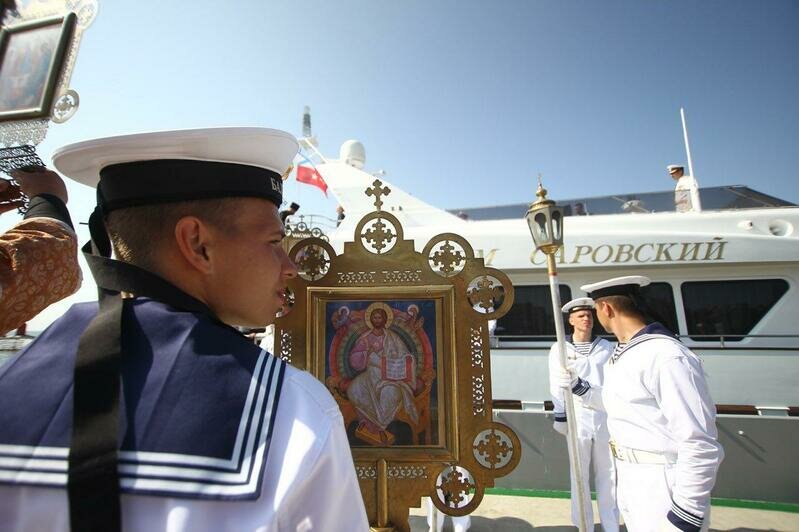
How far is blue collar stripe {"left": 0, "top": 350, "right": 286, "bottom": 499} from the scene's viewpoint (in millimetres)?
586

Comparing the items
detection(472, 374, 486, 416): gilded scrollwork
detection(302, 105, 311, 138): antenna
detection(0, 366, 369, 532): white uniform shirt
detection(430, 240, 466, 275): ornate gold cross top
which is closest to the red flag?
detection(302, 105, 311, 138): antenna

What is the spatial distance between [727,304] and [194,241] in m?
6.94

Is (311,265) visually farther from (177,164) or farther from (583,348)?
(583,348)

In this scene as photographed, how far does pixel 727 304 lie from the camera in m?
5.67

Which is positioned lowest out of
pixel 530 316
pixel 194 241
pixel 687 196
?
pixel 194 241

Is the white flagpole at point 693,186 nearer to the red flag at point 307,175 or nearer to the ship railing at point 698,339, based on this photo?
the ship railing at point 698,339

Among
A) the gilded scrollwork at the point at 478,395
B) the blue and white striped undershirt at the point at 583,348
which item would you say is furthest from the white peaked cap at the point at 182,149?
the blue and white striped undershirt at the point at 583,348

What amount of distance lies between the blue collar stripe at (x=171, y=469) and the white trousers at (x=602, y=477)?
4277 millimetres

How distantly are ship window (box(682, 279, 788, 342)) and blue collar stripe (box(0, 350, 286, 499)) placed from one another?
6544mm

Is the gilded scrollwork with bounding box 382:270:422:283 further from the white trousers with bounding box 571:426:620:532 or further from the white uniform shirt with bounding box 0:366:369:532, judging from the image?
the white trousers with bounding box 571:426:620:532

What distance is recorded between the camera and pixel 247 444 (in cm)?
62

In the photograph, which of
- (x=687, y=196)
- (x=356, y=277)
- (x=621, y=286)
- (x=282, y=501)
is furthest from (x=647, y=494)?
(x=687, y=196)

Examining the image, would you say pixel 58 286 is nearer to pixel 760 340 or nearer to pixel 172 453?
pixel 172 453

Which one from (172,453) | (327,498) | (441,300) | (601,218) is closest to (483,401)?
(441,300)
